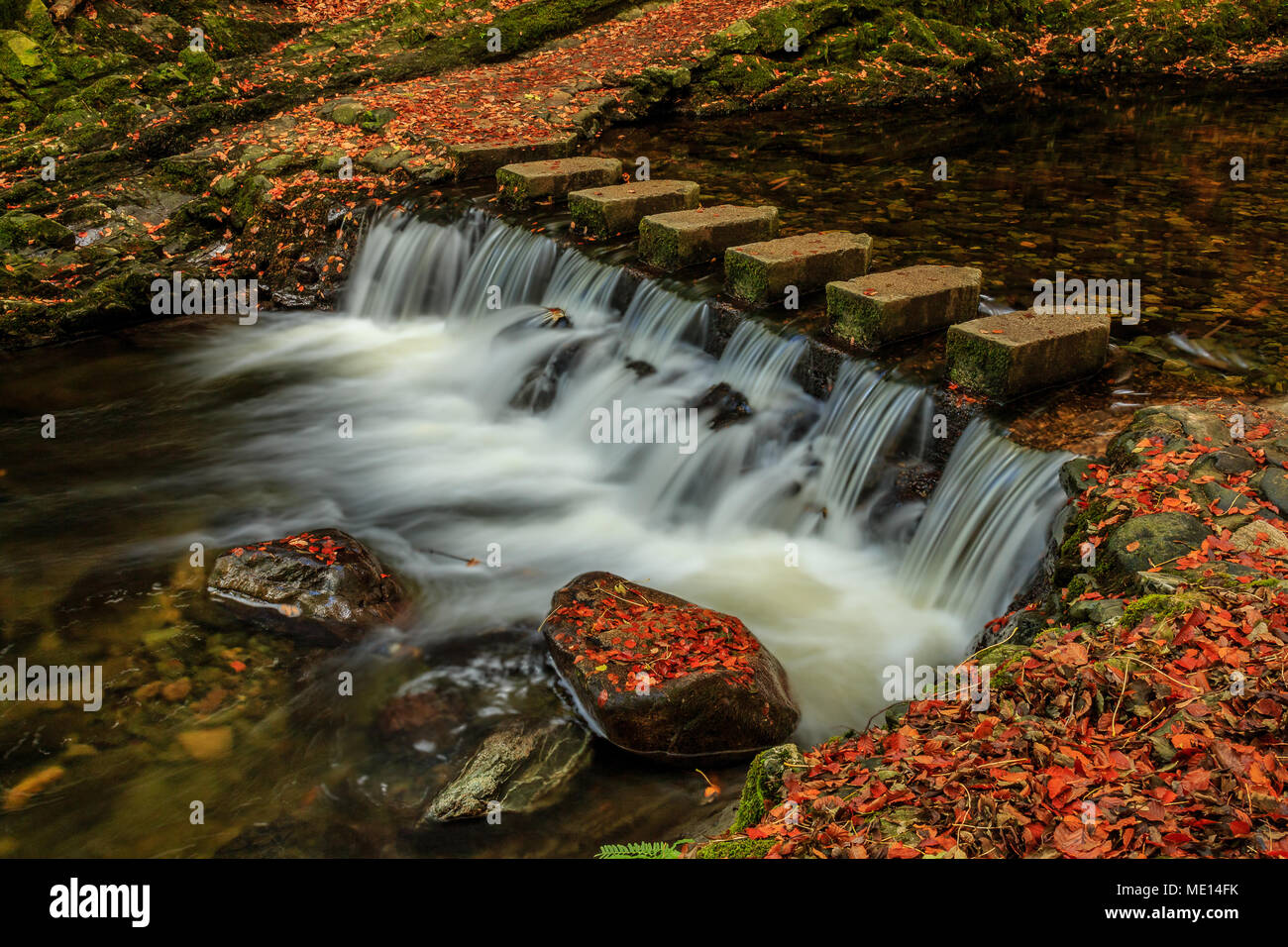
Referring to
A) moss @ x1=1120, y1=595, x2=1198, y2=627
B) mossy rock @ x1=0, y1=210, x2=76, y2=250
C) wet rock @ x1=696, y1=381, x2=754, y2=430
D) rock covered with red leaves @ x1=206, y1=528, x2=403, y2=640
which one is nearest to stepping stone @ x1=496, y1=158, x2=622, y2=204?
wet rock @ x1=696, y1=381, x2=754, y2=430

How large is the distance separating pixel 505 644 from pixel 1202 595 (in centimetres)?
424

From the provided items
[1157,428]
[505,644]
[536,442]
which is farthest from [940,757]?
[536,442]

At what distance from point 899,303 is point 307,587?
4742 mm

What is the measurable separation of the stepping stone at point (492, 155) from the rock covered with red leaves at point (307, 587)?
23.2 feet

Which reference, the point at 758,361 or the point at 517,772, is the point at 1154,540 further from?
the point at 758,361

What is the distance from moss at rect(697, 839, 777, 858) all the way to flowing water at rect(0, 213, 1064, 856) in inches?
58.0

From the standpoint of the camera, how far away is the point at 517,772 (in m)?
5.41

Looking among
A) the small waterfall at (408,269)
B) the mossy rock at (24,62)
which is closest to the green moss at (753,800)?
the small waterfall at (408,269)

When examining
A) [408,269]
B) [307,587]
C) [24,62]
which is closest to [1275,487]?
[307,587]

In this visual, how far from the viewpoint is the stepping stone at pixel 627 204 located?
10258 millimetres

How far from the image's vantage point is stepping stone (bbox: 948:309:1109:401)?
6.45m

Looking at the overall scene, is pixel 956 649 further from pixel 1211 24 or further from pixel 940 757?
pixel 1211 24

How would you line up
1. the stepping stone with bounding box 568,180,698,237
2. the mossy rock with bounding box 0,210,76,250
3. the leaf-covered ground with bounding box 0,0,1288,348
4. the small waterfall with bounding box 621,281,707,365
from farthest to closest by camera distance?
the leaf-covered ground with bounding box 0,0,1288,348, the mossy rock with bounding box 0,210,76,250, the stepping stone with bounding box 568,180,698,237, the small waterfall with bounding box 621,281,707,365

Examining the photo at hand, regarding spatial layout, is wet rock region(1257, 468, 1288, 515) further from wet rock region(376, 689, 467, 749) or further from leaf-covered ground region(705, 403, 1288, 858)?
wet rock region(376, 689, 467, 749)
